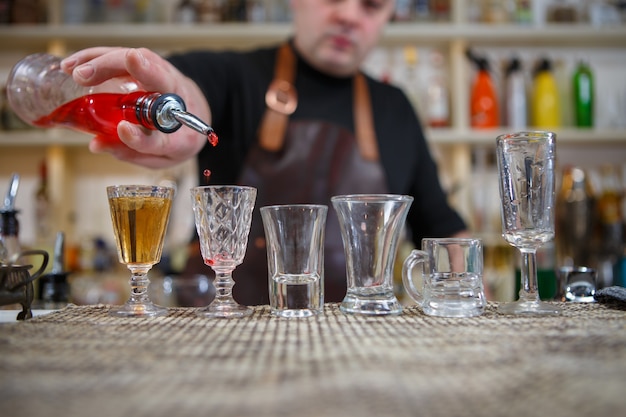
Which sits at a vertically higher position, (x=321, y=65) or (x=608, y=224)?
(x=321, y=65)

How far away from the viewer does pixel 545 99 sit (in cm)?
262

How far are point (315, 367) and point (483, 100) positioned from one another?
2.29m

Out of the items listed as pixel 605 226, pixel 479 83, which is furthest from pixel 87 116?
pixel 605 226

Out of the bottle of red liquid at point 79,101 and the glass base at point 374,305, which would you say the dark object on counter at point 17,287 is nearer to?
the bottle of red liquid at point 79,101

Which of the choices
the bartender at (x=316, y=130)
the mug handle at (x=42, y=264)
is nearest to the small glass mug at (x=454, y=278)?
the mug handle at (x=42, y=264)

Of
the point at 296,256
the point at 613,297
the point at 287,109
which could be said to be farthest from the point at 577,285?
the point at 287,109

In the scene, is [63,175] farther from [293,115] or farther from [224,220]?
[224,220]

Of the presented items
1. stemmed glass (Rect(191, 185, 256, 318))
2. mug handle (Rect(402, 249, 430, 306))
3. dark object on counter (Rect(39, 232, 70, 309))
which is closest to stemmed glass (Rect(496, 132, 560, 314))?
mug handle (Rect(402, 249, 430, 306))

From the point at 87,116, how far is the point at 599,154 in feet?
7.90

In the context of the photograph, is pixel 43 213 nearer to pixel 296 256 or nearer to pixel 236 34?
pixel 236 34

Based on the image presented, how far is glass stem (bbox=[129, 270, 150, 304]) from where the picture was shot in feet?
2.79

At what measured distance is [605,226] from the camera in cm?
260

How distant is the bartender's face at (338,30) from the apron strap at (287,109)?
0.07 meters

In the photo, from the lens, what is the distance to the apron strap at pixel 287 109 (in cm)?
176
